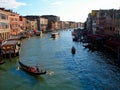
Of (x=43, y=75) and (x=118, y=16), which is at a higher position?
(x=118, y=16)

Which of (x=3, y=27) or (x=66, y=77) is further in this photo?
(x=3, y=27)

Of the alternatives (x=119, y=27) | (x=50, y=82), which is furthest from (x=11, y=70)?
(x=119, y=27)

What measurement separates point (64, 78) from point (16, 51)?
71.3ft

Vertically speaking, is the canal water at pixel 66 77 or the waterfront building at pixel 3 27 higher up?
the waterfront building at pixel 3 27

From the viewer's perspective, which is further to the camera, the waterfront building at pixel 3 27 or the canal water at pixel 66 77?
the waterfront building at pixel 3 27

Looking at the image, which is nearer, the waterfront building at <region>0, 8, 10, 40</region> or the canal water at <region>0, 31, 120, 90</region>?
the canal water at <region>0, 31, 120, 90</region>

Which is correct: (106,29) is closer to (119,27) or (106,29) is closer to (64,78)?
(119,27)

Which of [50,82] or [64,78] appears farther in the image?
[64,78]

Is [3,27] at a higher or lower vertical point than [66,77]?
higher

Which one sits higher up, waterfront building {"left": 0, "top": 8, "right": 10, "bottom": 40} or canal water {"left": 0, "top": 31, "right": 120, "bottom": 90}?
waterfront building {"left": 0, "top": 8, "right": 10, "bottom": 40}

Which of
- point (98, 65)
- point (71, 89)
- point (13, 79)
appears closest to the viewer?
point (71, 89)

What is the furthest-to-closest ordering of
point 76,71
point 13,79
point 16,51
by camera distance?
1. point 16,51
2. point 76,71
3. point 13,79

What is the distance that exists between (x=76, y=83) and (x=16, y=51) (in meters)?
25.1

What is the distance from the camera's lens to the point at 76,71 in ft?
145
